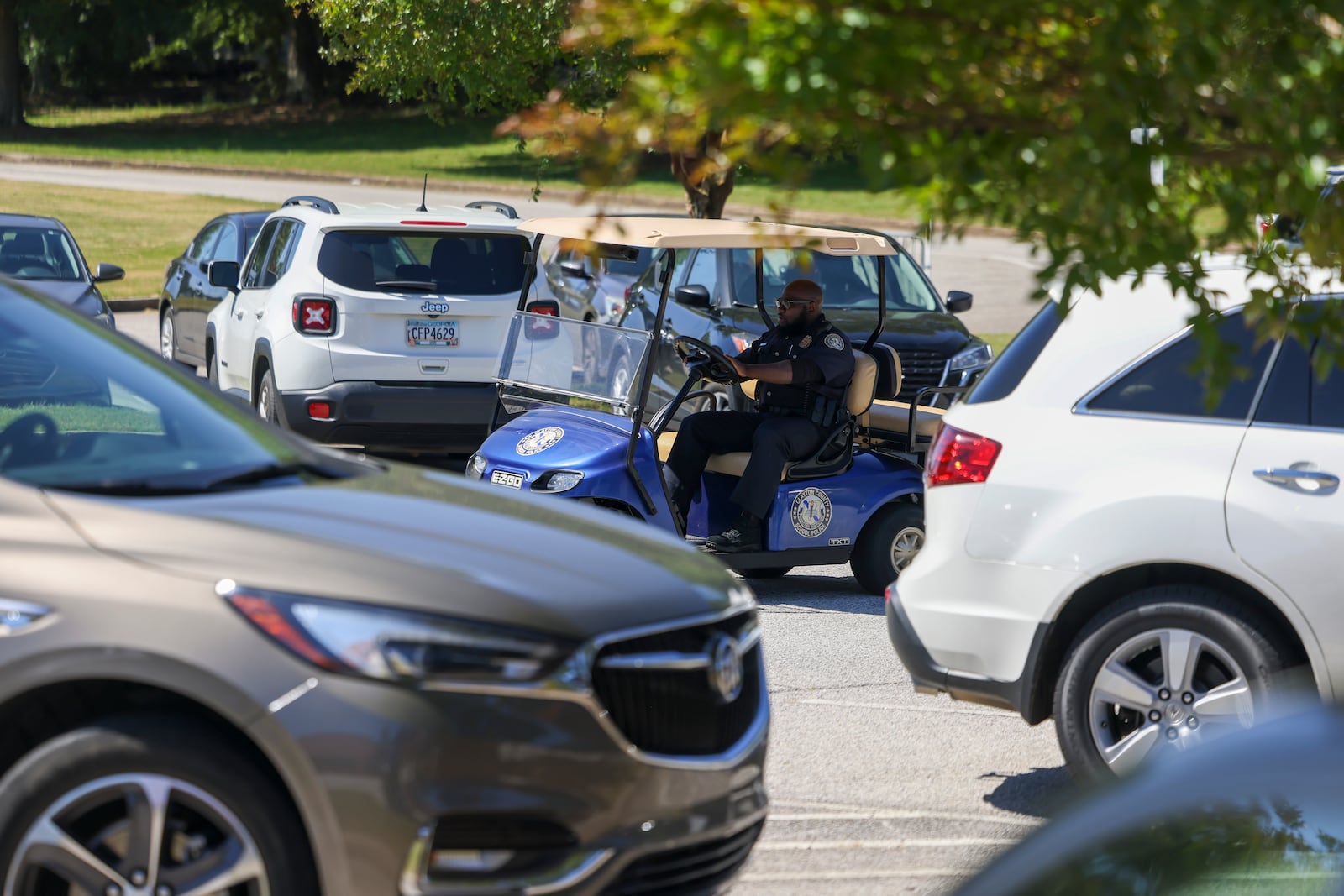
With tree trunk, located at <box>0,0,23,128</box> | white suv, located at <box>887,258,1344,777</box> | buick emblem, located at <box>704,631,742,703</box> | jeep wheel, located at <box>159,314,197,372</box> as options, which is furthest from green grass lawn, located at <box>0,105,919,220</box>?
buick emblem, located at <box>704,631,742,703</box>

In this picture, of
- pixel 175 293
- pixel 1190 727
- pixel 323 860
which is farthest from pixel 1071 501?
pixel 175 293

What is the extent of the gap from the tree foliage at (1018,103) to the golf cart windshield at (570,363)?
5.17m

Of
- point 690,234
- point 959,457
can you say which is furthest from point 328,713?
point 690,234

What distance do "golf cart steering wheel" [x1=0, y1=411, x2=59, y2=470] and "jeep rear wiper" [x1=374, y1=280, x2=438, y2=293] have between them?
6806 millimetres

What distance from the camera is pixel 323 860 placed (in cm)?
337

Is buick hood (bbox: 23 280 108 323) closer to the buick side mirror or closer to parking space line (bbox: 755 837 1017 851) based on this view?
the buick side mirror

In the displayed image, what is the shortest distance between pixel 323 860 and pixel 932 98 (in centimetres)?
191

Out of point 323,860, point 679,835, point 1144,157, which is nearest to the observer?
point 1144,157

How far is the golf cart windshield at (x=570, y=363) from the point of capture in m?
8.33

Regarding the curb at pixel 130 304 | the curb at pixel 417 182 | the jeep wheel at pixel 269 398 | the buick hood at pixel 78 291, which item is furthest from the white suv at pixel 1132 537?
the curb at pixel 417 182

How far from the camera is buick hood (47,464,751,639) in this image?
3502mm

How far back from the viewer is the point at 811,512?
27.8 feet

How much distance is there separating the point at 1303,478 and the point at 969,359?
29.1 ft

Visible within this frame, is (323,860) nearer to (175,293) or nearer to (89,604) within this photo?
(89,604)
